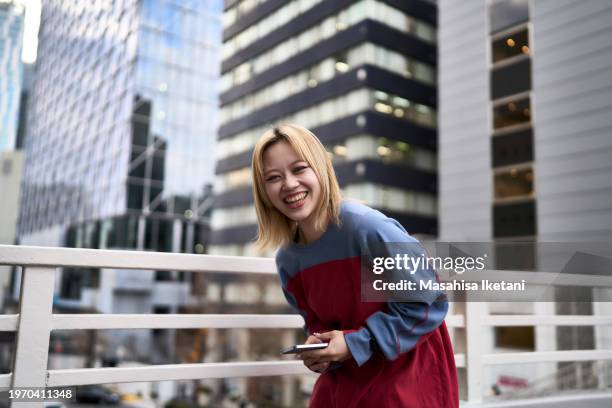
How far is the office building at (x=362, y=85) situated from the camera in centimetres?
1126

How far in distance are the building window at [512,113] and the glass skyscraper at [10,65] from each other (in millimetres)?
6981

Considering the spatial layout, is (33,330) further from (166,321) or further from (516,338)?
(516,338)

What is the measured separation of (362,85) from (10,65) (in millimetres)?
9717

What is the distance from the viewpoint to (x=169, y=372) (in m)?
0.90

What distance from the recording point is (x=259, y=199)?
779 millimetres

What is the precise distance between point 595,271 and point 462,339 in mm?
423

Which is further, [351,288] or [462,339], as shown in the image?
[462,339]

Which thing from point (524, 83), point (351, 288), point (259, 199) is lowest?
point (351, 288)

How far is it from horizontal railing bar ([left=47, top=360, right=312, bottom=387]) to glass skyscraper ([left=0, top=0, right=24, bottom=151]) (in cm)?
224

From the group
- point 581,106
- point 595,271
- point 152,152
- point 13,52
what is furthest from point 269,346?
point 595,271

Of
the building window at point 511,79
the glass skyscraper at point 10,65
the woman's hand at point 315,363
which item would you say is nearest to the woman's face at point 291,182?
the woman's hand at point 315,363

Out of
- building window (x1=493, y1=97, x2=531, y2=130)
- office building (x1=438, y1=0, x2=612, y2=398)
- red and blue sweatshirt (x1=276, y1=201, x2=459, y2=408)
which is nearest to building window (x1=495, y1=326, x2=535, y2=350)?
office building (x1=438, y1=0, x2=612, y2=398)

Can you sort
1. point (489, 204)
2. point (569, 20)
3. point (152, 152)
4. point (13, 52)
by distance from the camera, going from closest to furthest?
point (13, 52) → point (569, 20) → point (489, 204) → point (152, 152)

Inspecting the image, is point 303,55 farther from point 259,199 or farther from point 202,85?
point 259,199
